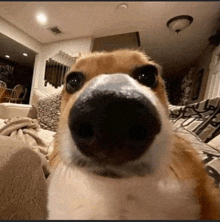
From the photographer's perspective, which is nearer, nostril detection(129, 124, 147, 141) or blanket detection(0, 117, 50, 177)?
nostril detection(129, 124, 147, 141)

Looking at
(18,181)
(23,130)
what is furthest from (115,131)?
(23,130)

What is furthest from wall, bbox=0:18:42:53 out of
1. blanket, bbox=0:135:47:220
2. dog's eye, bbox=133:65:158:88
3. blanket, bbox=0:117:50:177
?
blanket, bbox=0:117:50:177

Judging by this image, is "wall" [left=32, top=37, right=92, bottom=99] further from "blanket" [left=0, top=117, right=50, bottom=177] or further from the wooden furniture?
"blanket" [left=0, top=117, right=50, bottom=177]

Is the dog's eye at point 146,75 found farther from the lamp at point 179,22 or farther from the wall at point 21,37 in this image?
the wall at point 21,37

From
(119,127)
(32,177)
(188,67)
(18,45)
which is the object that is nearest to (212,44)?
(188,67)

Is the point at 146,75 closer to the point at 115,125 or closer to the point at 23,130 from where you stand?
the point at 115,125

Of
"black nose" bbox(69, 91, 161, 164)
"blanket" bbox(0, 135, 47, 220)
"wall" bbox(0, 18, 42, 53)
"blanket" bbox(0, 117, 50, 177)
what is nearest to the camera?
"black nose" bbox(69, 91, 161, 164)

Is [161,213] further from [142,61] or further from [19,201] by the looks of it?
[19,201]
